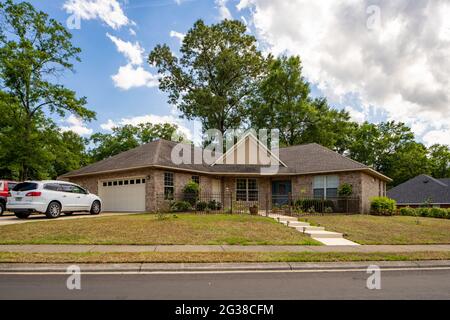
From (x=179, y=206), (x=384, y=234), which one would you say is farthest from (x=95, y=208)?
(x=384, y=234)

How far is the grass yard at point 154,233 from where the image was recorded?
10031 millimetres

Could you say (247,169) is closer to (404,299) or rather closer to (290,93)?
(404,299)

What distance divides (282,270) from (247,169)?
16.8 m

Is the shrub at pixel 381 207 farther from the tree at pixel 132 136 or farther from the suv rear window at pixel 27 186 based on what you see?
the tree at pixel 132 136

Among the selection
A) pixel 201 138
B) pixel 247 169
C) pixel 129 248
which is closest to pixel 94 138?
pixel 201 138

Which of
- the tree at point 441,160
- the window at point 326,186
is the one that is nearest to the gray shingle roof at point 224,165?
the window at point 326,186

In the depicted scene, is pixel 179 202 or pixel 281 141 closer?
pixel 179 202

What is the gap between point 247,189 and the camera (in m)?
24.4

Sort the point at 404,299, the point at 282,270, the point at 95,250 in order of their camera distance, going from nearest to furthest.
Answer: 1. the point at 404,299
2. the point at 282,270
3. the point at 95,250

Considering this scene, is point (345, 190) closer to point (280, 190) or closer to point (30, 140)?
point (280, 190)

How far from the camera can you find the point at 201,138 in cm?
4312

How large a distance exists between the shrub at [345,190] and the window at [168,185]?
36.9ft

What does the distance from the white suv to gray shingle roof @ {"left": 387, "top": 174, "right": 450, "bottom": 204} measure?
3529 centimetres

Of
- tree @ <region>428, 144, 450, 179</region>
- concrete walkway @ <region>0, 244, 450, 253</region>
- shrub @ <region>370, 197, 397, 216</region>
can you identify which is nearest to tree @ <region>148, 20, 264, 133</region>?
shrub @ <region>370, 197, 397, 216</region>
